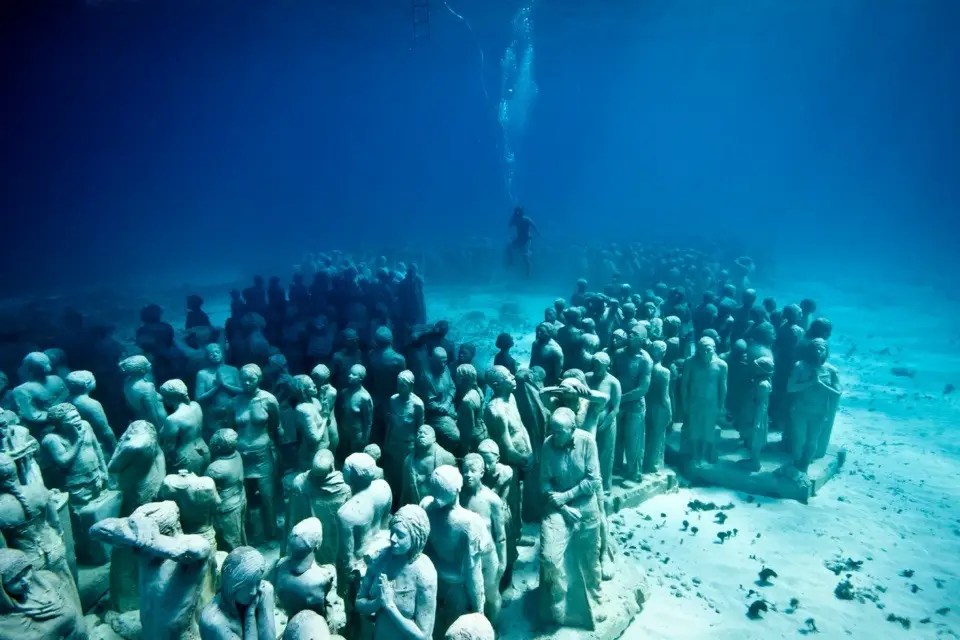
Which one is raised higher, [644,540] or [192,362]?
[192,362]

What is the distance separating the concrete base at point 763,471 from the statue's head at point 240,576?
8.42 m

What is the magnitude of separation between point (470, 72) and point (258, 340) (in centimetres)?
9985

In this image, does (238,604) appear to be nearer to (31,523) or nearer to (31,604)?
(31,604)

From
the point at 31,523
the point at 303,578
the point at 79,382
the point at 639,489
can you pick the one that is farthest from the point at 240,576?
the point at 639,489

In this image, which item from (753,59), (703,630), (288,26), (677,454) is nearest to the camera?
(703,630)

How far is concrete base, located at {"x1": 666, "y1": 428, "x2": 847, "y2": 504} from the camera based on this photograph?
8.98m

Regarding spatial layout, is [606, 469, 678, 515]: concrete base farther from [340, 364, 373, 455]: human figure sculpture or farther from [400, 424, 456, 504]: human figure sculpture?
[340, 364, 373, 455]: human figure sculpture

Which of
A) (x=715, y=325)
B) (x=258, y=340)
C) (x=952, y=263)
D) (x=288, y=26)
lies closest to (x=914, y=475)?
(x=715, y=325)

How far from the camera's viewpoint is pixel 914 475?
1005 centimetres

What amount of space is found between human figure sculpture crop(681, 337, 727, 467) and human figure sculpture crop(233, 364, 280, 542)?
696cm

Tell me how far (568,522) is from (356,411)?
357 cm

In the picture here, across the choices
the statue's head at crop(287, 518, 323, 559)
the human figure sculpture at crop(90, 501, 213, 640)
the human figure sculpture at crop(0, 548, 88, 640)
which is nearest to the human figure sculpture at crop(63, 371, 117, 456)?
the human figure sculpture at crop(0, 548, 88, 640)

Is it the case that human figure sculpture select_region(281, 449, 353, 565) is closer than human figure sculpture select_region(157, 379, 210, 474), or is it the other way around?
human figure sculpture select_region(281, 449, 353, 565)

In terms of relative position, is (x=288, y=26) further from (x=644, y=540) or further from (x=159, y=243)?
(x=644, y=540)
